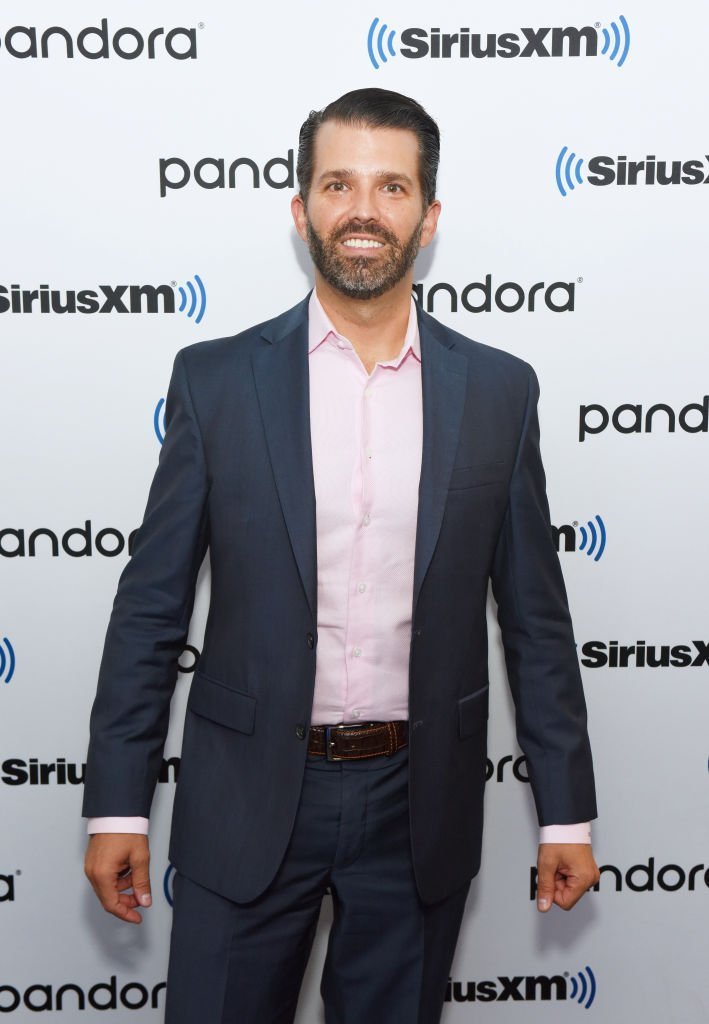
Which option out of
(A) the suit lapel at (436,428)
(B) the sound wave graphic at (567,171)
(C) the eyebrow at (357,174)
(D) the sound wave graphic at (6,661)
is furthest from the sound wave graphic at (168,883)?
(B) the sound wave graphic at (567,171)

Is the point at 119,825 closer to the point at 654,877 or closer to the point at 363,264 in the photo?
the point at 363,264

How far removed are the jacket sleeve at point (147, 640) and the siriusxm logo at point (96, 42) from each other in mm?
856

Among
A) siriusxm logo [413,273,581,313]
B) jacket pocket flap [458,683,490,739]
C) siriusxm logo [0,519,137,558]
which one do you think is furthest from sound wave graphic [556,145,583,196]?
siriusxm logo [0,519,137,558]

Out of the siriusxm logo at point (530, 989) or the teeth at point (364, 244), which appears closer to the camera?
the teeth at point (364, 244)

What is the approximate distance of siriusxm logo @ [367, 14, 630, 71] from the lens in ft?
7.59

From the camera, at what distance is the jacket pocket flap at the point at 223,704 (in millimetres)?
1916

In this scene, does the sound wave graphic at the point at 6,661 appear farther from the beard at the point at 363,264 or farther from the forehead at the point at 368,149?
the forehead at the point at 368,149

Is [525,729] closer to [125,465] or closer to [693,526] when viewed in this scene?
[693,526]

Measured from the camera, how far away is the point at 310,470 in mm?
1876

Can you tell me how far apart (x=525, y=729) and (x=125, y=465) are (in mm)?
1071

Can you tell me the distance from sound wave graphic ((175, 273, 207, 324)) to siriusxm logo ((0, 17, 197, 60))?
1.56 feet

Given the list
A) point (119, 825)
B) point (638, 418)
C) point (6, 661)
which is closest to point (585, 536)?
point (638, 418)

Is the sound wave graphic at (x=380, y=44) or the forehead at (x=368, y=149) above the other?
the sound wave graphic at (x=380, y=44)

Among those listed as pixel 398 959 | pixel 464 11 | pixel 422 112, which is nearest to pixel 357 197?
pixel 422 112
